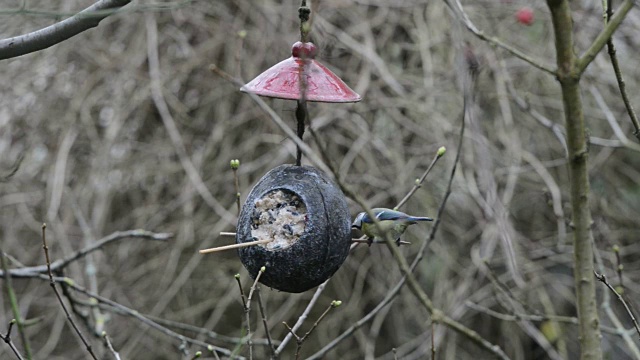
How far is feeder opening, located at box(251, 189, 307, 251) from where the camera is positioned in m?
1.70

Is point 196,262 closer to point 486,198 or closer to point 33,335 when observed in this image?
point 33,335

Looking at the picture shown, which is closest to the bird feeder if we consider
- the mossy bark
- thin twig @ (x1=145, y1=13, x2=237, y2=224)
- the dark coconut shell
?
the dark coconut shell

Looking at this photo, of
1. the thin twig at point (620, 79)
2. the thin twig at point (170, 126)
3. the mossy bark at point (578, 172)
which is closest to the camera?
the mossy bark at point (578, 172)

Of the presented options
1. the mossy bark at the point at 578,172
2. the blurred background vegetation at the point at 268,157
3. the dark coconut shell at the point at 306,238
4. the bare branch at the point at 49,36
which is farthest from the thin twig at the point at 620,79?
the blurred background vegetation at the point at 268,157

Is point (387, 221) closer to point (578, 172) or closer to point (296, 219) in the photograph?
point (296, 219)

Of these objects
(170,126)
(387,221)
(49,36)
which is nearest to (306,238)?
(387,221)

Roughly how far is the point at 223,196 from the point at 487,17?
159 cm

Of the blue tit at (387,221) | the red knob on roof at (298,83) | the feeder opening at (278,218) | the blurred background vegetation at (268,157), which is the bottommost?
the blurred background vegetation at (268,157)

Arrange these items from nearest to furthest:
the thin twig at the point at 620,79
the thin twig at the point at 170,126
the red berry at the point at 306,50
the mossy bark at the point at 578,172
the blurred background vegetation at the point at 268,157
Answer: the mossy bark at the point at 578,172
the thin twig at the point at 620,79
the red berry at the point at 306,50
the thin twig at the point at 170,126
the blurred background vegetation at the point at 268,157

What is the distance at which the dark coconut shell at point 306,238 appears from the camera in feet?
5.52

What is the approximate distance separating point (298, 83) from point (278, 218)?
11.8 inches

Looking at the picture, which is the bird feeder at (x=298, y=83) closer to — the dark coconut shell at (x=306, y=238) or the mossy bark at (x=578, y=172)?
the dark coconut shell at (x=306, y=238)

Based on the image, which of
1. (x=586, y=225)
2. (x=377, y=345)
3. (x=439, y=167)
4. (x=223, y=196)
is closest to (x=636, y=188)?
(x=439, y=167)

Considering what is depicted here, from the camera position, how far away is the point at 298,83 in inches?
65.9
